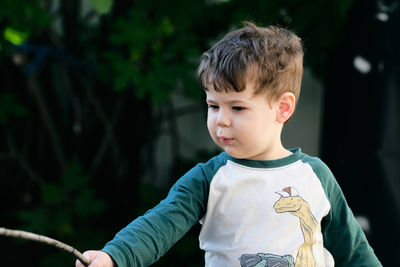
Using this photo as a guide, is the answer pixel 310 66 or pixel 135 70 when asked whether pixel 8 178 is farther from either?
pixel 310 66

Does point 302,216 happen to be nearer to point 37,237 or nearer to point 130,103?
point 37,237

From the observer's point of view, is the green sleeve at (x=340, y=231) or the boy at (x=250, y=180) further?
the green sleeve at (x=340, y=231)

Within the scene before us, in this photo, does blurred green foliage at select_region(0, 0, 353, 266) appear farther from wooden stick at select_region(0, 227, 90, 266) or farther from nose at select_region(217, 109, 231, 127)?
wooden stick at select_region(0, 227, 90, 266)

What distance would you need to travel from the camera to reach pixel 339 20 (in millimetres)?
3305

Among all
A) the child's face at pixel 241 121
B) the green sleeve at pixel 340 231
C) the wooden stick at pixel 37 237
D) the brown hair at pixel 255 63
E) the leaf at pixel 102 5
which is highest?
the leaf at pixel 102 5

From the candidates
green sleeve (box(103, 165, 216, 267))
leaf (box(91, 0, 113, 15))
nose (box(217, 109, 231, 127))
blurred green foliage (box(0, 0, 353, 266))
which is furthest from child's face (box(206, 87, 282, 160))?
blurred green foliage (box(0, 0, 353, 266))

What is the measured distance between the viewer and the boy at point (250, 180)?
1613 millimetres

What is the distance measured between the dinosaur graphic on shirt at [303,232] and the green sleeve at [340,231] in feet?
0.33

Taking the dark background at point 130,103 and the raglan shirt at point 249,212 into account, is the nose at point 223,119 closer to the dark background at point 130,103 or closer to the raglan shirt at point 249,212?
the raglan shirt at point 249,212

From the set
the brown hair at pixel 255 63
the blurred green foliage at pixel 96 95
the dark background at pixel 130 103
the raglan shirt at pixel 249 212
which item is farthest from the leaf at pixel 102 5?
the raglan shirt at pixel 249 212

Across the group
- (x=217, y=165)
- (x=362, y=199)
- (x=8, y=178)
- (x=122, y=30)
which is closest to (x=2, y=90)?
(x=8, y=178)

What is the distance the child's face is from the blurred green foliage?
161cm

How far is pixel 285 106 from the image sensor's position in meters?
1.71

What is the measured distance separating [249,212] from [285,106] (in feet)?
0.97
